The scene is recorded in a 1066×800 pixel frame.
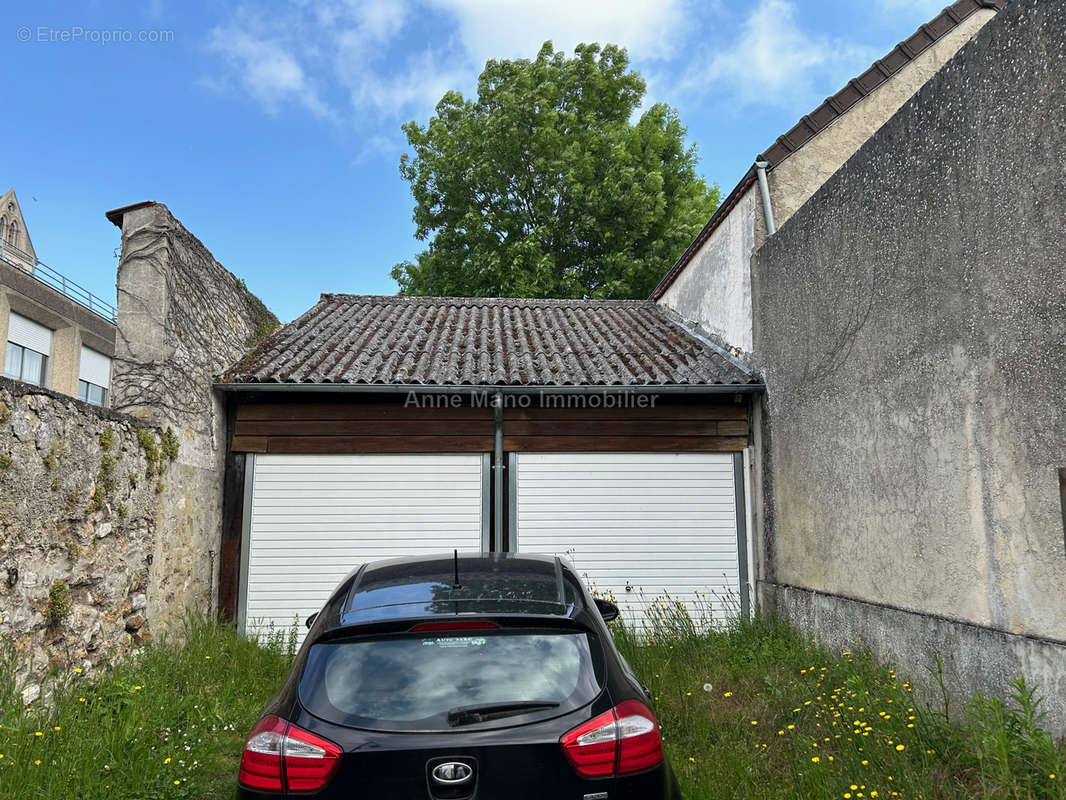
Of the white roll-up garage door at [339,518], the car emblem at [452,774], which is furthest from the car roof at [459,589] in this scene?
the white roll-up garage door at [339,518]

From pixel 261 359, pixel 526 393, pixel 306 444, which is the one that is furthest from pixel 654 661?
pixel 261 359

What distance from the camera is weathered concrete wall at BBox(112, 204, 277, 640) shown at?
6.89m

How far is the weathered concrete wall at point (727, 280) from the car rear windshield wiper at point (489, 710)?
7.25 metres

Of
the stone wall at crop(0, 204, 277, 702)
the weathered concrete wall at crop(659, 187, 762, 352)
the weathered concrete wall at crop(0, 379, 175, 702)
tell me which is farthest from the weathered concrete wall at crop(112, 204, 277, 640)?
the weathered concrete wall at crop(659, 187, 762, 352)

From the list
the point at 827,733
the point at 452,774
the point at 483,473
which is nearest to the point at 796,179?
the point at 483,473

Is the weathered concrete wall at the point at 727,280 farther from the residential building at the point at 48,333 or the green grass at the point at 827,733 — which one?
the residential building at the point at 48,333

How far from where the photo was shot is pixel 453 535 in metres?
8.52

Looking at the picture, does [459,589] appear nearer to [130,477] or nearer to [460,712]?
[460,712]

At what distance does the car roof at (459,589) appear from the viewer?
293cm

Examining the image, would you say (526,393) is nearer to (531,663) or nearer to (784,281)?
(784,281)

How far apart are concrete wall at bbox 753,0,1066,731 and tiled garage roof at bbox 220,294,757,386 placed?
83.7 inches

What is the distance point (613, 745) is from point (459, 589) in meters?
0.97

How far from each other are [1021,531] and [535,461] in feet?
17.2

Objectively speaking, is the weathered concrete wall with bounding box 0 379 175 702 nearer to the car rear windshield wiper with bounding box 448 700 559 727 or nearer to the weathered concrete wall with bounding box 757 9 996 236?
the car rear windshield wiper with bounding box 448 700 559 727
